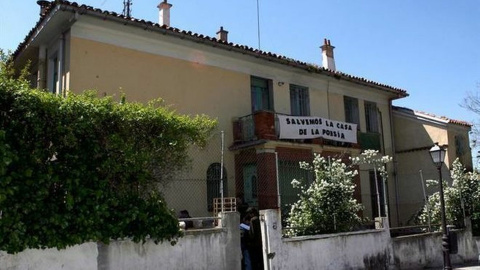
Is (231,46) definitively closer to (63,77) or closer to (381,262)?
(63,77)

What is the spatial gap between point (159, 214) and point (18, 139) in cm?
251

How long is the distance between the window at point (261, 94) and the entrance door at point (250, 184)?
242cm

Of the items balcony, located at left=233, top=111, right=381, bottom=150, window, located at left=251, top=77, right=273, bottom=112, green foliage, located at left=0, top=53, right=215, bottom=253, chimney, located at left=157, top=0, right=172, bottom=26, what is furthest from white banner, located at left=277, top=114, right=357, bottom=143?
green foliage, located at left=0, top=53, right=215, bottom=253

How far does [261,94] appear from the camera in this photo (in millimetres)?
16844

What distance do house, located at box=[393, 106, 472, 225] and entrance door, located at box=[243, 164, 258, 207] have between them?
7548 millimetres

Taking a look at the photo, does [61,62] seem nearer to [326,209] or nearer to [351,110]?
[326,209]

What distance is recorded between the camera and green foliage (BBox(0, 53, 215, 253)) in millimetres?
6949

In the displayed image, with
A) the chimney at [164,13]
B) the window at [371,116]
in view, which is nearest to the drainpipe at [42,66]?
the chimney at [164,13]

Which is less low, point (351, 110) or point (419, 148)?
point (351, 110)

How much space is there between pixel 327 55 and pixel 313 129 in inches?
262

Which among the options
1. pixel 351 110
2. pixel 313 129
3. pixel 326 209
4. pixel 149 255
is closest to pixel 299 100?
pixel 313 129

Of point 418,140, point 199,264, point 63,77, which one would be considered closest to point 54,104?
point 199,264

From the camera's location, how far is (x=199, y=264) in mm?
8789

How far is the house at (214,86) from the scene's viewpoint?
12.7m
